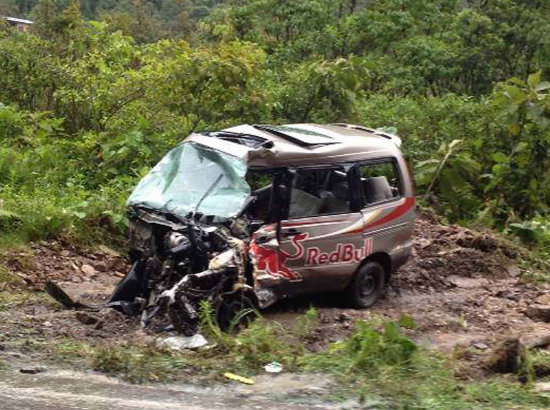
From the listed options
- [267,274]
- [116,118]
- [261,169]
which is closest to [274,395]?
[267,274]

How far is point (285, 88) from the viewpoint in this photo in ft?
46.6

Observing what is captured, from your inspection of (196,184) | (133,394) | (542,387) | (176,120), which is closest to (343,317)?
(196,184)

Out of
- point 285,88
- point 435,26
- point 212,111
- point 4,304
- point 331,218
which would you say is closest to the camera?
point 4,304

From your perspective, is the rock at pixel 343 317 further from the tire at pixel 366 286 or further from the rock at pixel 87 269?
the rock at pixel 87 269

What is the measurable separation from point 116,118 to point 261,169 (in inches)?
260

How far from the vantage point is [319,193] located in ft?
26.5

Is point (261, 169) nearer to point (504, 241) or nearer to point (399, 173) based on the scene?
point (399, 173)

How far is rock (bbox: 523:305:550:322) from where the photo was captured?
8.40 meters

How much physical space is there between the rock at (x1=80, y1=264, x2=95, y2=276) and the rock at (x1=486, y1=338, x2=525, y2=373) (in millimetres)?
4867

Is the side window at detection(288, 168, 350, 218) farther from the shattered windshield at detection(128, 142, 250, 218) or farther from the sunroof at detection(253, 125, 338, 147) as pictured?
the shattered windshield at detection(128, 142, 250, 218)

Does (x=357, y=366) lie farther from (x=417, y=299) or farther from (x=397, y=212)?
(x=417, y=299)

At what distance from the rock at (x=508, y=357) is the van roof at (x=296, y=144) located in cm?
275

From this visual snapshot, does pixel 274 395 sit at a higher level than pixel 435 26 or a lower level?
lower

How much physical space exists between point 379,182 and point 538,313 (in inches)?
85.5
